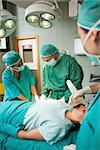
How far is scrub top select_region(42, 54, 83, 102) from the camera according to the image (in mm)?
2215

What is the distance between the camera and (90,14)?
30.5 inches

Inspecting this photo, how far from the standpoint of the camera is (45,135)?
1.52 meters

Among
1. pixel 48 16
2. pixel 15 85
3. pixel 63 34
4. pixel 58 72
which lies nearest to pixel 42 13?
pixel 48 16

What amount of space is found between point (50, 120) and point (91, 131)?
25.3 inches

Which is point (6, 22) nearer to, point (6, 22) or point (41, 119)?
point (6, 22)

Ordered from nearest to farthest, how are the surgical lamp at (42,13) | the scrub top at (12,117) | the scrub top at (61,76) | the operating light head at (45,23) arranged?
the scrub top at (12,117) < the surgical lamp at (42,13) < the operating light head at (45,23) < the scrub top at (61,76)

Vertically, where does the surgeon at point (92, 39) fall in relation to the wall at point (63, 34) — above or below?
below

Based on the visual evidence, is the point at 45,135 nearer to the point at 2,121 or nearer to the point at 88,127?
the point at 2,121

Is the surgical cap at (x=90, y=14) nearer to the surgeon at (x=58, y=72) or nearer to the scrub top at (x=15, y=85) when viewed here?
the surgeon at (x=58, y=72)

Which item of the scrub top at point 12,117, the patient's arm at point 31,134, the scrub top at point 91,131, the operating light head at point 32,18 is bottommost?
the patient's arm at point 31,134

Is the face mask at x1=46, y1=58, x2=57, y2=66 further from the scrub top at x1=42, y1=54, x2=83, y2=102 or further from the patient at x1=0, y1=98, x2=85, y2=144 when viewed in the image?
the patient at x1=0, y1=98, x2=85, y2=144

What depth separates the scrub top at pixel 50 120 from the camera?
1.53m

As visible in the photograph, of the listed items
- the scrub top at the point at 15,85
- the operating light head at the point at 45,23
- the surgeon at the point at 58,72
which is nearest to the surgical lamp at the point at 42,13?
the operating light head at the point at 45,23

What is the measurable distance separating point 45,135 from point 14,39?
2.33m
